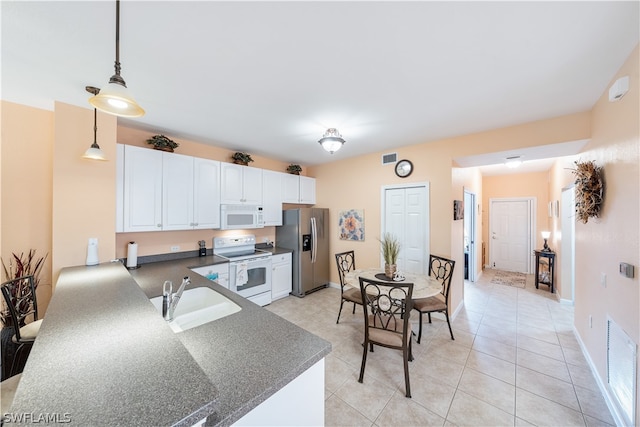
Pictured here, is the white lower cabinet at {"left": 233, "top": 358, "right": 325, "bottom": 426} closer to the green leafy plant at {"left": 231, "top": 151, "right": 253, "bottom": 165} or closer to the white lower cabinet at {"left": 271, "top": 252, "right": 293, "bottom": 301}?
the white lower cabinet at {"left": 271, "top": 252, "right": 293, "bottom": 301}

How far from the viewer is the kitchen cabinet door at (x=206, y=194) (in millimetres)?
3314

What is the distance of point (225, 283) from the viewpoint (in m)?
3.34

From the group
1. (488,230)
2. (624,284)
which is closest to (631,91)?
(624,284)

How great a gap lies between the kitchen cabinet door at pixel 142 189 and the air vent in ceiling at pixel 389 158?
3.34 m

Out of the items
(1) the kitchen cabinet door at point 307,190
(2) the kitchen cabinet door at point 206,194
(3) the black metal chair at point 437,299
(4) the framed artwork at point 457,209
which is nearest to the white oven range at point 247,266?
(2) the kitchen cabinet door at point 206,194

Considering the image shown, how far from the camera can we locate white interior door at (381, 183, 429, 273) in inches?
145

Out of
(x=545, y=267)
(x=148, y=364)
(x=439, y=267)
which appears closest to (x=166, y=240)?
(x=148, y=364)

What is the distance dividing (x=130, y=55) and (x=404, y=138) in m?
3.11

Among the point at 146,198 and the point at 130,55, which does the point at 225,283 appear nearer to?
the point at 146,198

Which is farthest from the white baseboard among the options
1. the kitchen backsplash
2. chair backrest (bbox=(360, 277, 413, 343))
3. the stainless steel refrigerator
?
the kitchen backsplash

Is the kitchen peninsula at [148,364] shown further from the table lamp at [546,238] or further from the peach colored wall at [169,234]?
the table lamp at [546,238]

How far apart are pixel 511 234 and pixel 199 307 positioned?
7354 millimetres

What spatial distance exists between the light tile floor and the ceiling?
8.61 feet

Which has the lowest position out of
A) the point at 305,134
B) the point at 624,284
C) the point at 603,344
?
the point at 603,344
